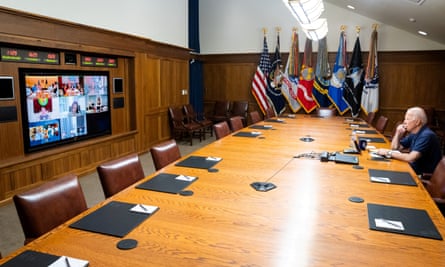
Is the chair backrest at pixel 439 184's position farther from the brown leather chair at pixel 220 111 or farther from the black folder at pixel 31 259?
the brown leather chair at pixel 220 111

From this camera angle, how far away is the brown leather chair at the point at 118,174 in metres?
2.29

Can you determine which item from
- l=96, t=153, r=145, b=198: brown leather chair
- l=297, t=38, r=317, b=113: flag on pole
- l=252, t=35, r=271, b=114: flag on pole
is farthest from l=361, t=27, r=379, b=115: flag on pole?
l=96, t=153, r=145, b=198: brown leather chair

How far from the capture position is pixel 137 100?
614 centimetres

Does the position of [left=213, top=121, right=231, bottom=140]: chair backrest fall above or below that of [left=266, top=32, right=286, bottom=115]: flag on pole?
below

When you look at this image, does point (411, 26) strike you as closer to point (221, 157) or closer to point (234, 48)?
point (234, 48)

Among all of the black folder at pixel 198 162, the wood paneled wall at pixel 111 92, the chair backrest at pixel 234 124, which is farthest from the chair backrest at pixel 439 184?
the wood paneled wall at pixel 111 92

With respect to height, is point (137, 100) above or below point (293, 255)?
above

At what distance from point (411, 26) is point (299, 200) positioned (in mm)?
6157

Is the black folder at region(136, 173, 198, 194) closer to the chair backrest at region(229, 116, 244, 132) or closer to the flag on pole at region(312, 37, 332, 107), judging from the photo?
the chair backrest at region(229, 116, 244, 132)

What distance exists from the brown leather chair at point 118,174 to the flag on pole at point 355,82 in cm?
643

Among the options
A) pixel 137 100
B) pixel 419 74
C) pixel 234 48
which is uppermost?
pixel 234 48

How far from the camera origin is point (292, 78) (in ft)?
27.1

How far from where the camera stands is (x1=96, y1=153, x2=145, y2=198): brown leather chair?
2285mm

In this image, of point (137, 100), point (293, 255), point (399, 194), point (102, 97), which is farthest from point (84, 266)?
point (137, 100)
